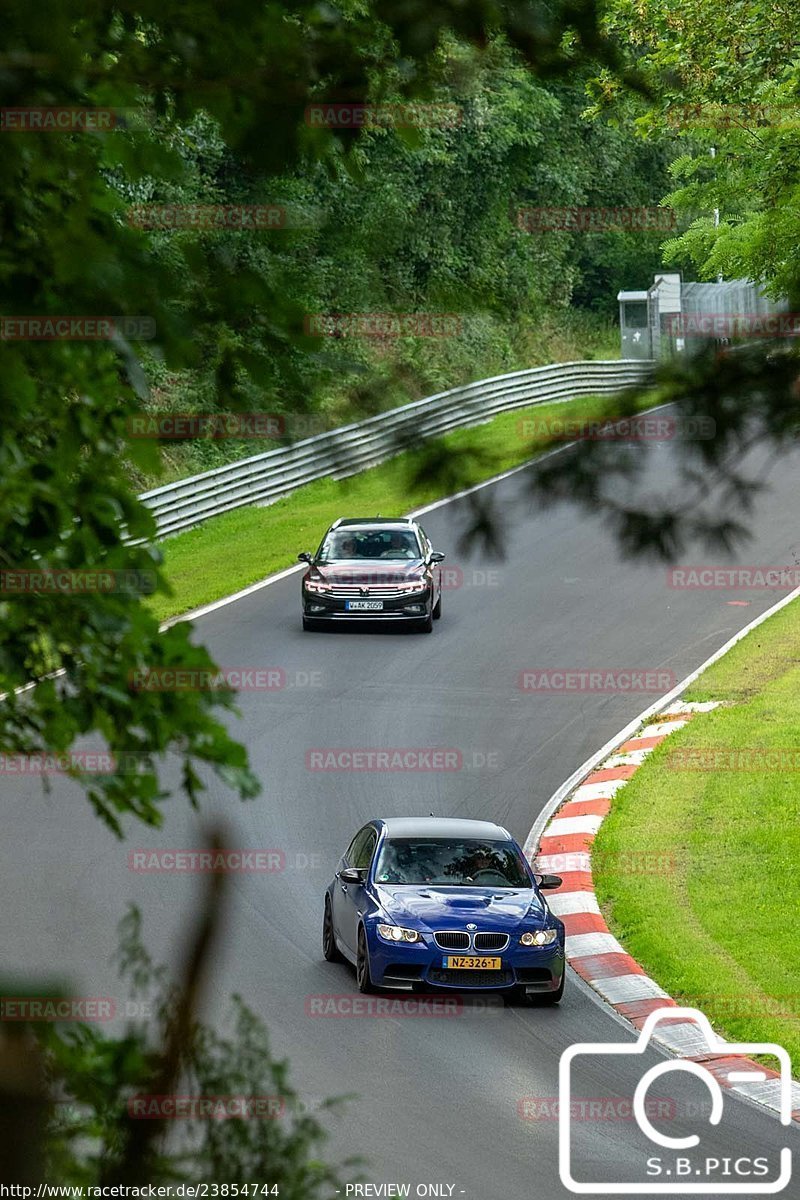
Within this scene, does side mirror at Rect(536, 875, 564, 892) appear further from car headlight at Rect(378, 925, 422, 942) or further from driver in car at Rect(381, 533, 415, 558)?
driver in car at Rect(381, 533, 415, 558)

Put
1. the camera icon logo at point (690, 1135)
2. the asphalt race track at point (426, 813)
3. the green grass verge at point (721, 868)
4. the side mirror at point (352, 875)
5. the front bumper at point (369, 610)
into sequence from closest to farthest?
the camera icon logo at point (690, 1135), the asphalt race track at point (426, 813), the green grass verge at point (721, 868), the side mirror at point (352, 875), the front bumper at point (369, 610)

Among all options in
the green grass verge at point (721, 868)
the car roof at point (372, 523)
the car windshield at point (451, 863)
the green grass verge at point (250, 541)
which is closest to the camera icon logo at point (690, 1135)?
the green grass verge at point (721, 868)

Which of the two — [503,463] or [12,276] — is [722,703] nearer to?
[503,463]

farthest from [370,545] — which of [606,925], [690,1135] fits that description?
[690,1135]

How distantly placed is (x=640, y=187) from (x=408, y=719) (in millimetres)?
33300

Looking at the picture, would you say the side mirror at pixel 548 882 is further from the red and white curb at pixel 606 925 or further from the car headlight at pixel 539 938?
the red and white curb at pixel 606 925

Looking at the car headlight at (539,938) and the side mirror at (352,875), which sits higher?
the side mirror at (352,875)

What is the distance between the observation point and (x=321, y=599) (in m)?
27.2

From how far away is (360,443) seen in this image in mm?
4586

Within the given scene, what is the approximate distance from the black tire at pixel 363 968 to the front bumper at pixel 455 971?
0.06 m

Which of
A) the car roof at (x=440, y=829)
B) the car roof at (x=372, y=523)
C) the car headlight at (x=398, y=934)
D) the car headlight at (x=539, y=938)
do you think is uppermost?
the car roof at (x=372, y=523)

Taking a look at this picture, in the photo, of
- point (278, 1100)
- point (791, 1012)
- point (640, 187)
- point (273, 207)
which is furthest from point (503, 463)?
point (640, 187)

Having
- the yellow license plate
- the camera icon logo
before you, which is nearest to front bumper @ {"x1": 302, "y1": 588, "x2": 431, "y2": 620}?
the yellow license plate

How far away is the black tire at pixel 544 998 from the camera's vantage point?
13727 millimetres
